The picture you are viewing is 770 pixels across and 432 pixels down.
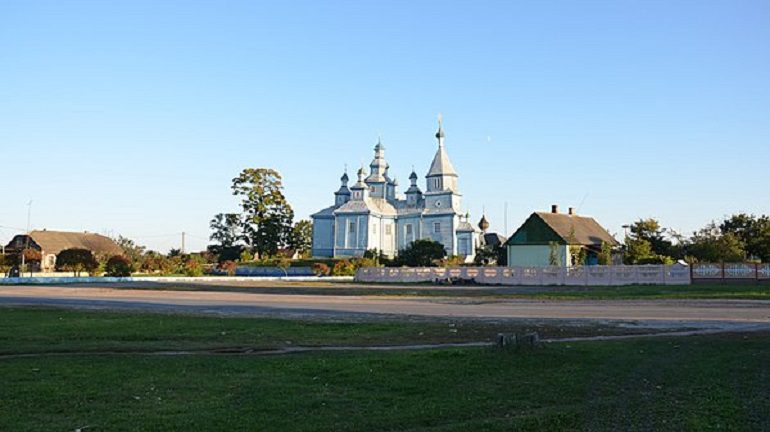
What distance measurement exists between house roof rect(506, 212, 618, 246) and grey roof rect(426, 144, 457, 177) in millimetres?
30017

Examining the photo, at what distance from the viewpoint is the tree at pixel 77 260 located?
68188mm

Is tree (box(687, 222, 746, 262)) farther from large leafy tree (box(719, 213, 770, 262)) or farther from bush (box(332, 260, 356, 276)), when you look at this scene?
bush (box(332, 260, 356, 276))

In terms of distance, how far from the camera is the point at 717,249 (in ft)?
193

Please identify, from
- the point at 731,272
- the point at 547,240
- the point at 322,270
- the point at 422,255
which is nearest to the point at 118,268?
the point at 322,270

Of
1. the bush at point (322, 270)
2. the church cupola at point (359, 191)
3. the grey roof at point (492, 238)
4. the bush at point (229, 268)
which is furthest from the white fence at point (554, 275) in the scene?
the grey roof at point (492, 238)

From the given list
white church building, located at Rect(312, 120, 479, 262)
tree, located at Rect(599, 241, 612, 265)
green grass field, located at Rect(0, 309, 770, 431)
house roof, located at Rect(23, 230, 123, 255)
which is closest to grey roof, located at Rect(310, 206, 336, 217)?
white church building, located at Rect(312, 120, 479, 262)

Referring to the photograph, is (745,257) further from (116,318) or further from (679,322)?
(116,318)

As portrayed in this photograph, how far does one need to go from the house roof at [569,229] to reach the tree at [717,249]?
1081cm

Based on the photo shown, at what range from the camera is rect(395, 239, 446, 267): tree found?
80.8m

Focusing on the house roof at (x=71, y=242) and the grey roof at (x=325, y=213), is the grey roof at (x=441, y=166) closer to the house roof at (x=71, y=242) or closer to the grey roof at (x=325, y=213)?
the grey roof at (x=325, y=213)

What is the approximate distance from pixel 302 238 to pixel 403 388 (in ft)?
365

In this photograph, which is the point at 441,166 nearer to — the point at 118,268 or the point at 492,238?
the point at 492,238

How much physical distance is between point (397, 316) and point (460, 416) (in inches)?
571

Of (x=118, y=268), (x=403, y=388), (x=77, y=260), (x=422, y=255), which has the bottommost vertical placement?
(x=403, y=388)
